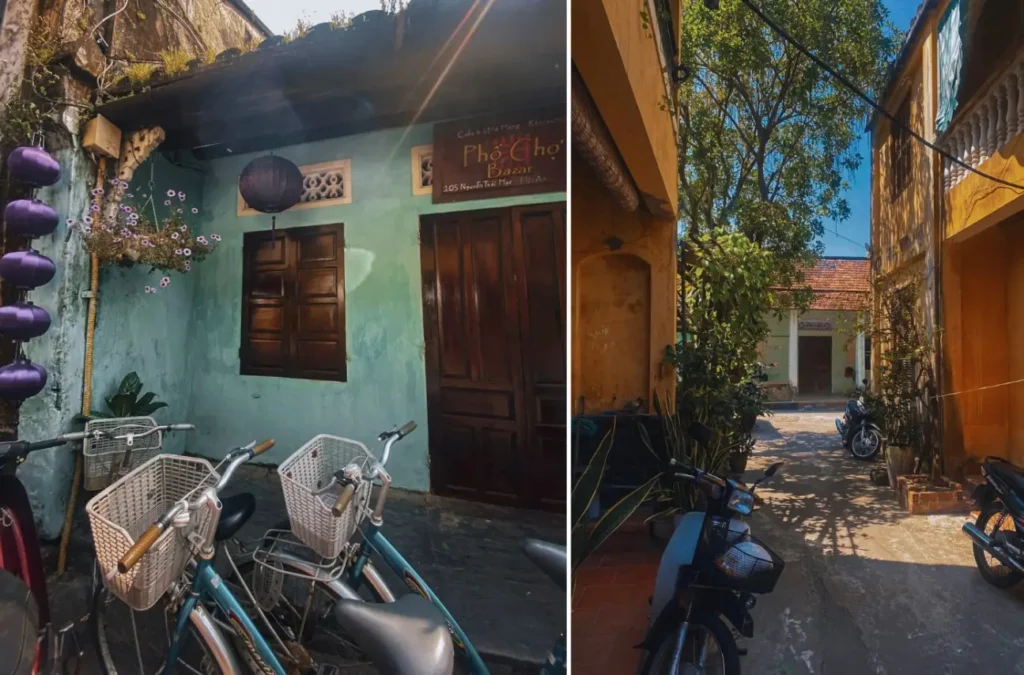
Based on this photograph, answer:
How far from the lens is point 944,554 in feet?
3.05

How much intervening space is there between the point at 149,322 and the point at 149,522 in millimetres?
397

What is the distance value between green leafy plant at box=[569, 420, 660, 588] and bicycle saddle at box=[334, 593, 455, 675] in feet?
0.80

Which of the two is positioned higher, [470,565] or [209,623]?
[470,565]

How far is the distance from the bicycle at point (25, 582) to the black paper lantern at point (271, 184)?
473 millimetres

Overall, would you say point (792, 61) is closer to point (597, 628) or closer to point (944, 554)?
point (944, 554)

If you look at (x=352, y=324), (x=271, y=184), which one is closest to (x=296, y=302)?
(x=352, y=324)

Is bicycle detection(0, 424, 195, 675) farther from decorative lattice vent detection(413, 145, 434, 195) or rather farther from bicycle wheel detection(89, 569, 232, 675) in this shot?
decorative lattice vent detection(413, 145, 434, 195)

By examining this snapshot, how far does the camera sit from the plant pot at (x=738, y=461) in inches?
37.8

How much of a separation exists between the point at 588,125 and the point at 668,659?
853 mm

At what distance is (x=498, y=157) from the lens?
0.93 m

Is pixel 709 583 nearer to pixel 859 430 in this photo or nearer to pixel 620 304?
pixel 859 430

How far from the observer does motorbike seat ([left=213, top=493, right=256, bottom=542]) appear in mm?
1164

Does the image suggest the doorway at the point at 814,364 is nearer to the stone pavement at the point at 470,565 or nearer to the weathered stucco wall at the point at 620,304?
the weathered stucco wall at the point at 620,304

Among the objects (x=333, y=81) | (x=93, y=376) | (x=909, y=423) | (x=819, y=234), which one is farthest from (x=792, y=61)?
(x=93, y=376)
